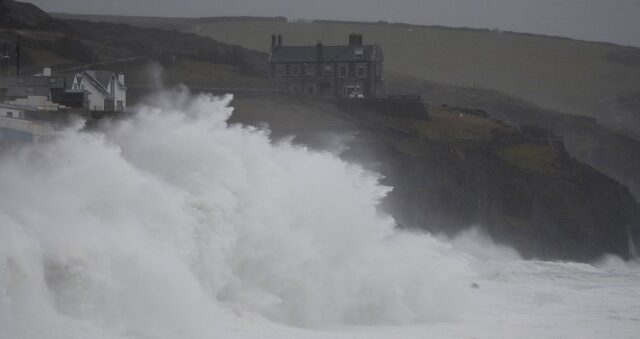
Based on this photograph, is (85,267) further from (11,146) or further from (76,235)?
(11,146)

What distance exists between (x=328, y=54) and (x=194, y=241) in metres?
40.4

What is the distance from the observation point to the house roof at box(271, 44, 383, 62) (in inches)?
2470

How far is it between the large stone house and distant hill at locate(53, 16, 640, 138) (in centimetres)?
1906

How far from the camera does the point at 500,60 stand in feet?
331

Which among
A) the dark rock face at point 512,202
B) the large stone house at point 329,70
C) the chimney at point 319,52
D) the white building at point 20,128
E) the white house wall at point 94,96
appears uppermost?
the chimney at point 319,52

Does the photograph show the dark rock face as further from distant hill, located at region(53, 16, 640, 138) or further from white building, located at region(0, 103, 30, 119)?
distant hill, located at region(53, 16, 640, 138)

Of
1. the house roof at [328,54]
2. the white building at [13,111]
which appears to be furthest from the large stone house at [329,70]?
the white building at [13,111]

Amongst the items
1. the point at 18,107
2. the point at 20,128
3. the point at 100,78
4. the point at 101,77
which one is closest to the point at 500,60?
the point at 101,77

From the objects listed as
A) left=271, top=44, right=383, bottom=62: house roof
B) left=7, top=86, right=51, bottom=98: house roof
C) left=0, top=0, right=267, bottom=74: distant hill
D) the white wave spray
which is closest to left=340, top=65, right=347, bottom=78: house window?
left=271, top=44, right=383, bottom=62: house roof

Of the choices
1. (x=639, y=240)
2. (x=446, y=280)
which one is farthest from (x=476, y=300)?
(x=639, y=240)

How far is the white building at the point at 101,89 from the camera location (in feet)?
130

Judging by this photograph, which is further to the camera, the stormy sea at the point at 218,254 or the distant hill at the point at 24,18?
the distant hill at the point at 24,18

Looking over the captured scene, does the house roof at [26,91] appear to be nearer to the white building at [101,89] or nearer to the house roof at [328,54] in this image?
the white building at [101,89]

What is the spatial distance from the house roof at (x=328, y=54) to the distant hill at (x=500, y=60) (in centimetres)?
1830
